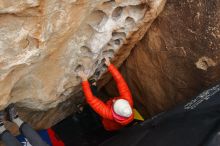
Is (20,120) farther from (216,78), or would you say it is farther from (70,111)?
(216,78)

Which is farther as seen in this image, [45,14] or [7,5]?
[45,14]

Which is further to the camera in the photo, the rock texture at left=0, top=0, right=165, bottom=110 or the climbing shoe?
the climbing shoe

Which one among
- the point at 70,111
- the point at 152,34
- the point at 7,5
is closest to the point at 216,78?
the point at 152,34

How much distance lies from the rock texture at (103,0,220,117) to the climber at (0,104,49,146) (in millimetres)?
619

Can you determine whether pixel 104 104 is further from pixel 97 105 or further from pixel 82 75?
pixel 82 75

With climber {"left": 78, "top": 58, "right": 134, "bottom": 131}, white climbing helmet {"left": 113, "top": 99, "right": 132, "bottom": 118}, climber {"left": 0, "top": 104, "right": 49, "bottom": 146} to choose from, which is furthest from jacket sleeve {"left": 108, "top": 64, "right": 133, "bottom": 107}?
climber {"left": 0, "top": 104, "right": 49, "bottom": 146}

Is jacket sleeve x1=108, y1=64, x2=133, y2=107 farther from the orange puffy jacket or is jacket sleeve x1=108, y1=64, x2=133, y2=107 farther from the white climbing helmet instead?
the white climbing helmet

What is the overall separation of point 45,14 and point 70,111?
0.95 metres

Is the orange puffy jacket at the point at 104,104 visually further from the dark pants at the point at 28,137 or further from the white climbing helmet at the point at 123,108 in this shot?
the dark pants at the point at 28,137

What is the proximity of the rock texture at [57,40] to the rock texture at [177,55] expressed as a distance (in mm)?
71

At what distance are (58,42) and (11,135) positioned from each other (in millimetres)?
500

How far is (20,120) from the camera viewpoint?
1.65m

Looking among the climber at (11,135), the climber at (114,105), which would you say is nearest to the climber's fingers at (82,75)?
the climber at (114,105)

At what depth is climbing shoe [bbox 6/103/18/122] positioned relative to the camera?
1594 millimetres
